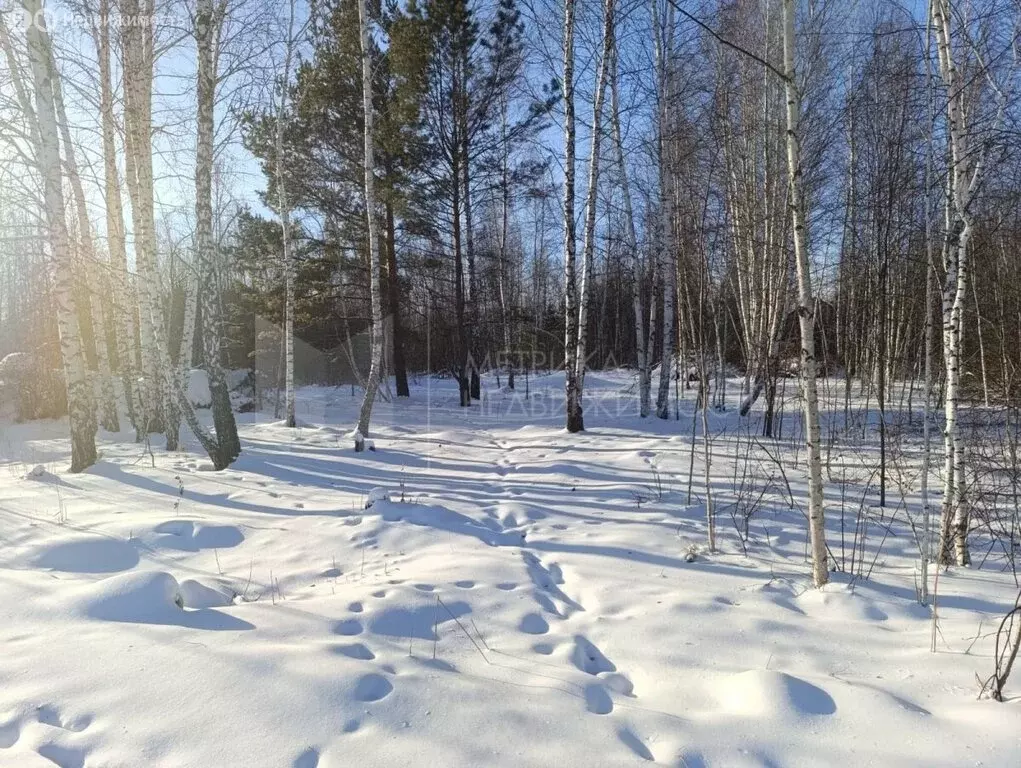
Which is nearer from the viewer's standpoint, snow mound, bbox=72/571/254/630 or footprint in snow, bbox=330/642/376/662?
footprint in snow, bbox=330/642/376/662

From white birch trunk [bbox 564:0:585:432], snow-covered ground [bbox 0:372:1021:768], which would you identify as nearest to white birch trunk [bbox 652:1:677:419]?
white birch trunk [bbox 564:0:585:432]

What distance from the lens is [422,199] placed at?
13.5m

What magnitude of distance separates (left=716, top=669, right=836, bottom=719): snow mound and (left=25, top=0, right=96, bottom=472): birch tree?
7.30 meters

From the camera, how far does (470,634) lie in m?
2.79

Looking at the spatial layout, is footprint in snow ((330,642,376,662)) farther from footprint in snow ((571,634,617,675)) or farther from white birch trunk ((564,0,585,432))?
white birch trunk ((564,0,585,432))

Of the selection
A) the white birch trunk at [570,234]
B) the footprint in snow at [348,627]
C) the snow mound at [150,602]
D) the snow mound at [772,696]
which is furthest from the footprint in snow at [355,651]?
the white birch trunk at [570,234]

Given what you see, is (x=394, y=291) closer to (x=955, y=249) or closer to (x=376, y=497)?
(x=376, y=497)

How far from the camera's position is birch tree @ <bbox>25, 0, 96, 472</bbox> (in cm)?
552

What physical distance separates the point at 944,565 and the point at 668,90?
9.83 meters

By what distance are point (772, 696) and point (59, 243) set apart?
7.73 m

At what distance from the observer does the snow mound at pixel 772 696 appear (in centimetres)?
207

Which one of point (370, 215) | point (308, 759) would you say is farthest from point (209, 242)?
point (308, 759)

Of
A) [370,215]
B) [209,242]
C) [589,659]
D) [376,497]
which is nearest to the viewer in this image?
[589,659]

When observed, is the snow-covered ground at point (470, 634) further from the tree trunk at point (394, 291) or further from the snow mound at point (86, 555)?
the tree trunk at point (394, 291)
